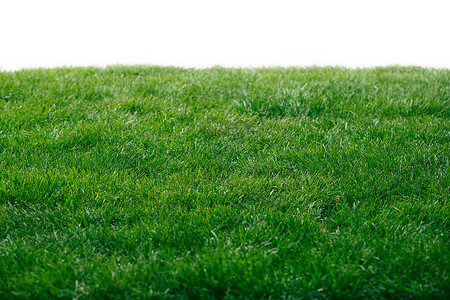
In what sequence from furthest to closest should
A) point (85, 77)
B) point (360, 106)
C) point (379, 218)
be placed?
point (85, 77), point (360, 106), point (379, 218)

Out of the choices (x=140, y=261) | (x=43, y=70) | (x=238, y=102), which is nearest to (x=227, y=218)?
(x=140, y=261)

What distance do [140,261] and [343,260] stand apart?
1.14m

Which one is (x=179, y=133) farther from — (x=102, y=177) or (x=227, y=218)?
(x=227, y=218)

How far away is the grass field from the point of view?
213 cm

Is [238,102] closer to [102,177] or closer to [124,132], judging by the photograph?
[124,132]

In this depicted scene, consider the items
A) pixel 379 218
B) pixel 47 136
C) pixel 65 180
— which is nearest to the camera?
pixel 379 218

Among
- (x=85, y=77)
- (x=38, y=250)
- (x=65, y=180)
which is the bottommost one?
(x=38, y=250)

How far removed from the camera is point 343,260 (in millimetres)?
2258

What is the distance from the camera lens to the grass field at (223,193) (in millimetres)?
2135

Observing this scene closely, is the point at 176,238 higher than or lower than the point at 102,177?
lower

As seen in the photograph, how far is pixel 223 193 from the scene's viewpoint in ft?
9.69

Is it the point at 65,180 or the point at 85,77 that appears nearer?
the point at 65,180

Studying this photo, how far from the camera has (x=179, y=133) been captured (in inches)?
158

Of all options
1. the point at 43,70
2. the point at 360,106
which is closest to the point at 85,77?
the point at 43,70
